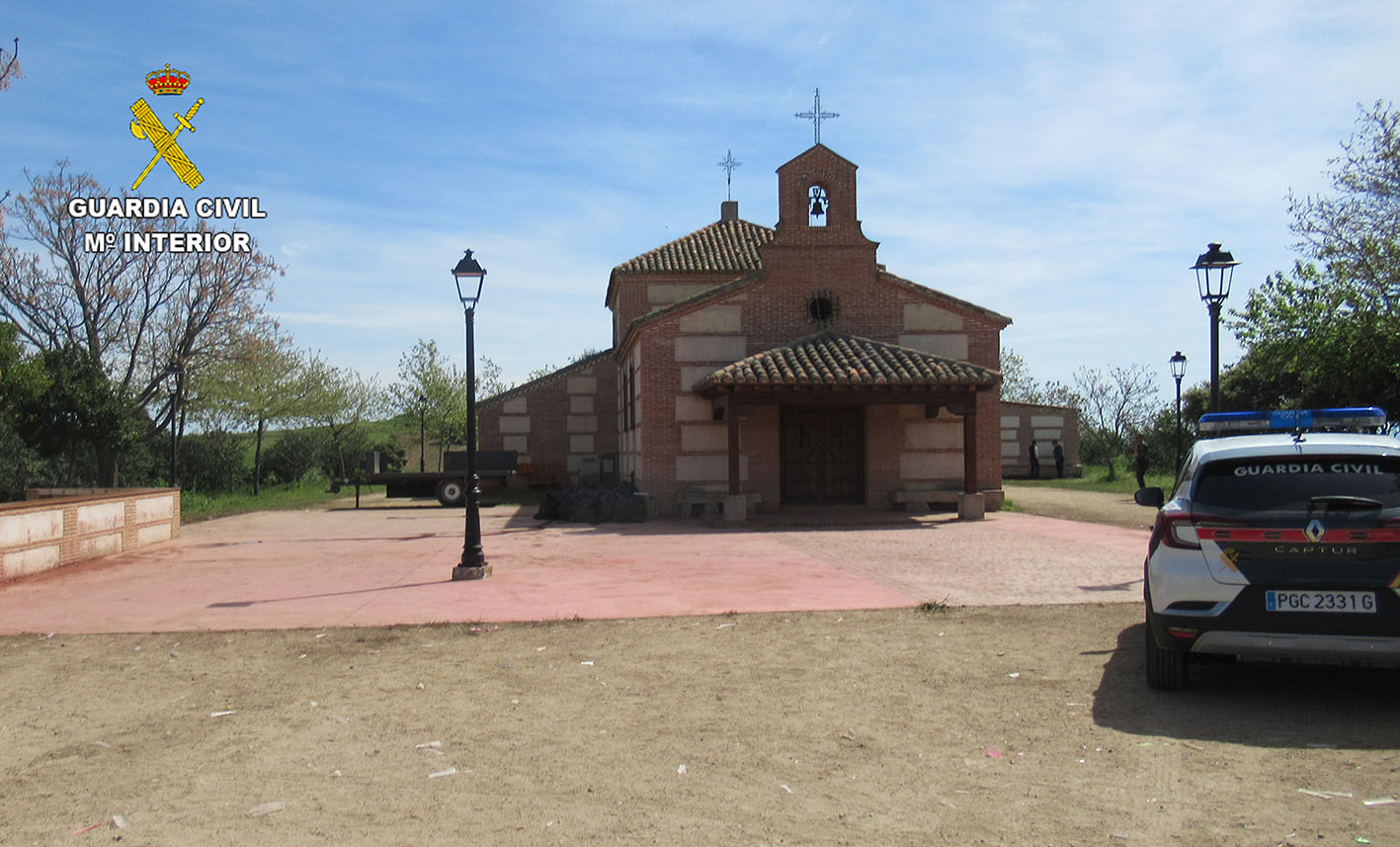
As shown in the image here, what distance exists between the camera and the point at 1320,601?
538 centimetres

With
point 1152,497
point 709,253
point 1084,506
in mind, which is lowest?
point 1084,506

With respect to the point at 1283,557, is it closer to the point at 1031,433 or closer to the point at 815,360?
the point at 815,360

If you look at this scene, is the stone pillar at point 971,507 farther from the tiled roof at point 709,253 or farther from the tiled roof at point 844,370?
the tiled roof at point 709,253

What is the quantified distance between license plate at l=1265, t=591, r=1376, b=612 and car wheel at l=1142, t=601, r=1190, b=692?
654 mm

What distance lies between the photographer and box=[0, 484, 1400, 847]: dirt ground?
393 centimetres

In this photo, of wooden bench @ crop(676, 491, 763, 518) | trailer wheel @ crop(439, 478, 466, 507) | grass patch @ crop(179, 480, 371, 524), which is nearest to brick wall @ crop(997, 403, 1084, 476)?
wooden bench @ crop(676, 491, 763, 518)

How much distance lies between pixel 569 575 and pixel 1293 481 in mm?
7958

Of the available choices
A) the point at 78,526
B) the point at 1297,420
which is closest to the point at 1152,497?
the point at 1297,420

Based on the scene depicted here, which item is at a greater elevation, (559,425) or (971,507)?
(559,425)

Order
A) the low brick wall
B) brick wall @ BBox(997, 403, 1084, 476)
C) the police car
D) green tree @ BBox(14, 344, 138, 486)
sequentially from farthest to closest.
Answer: brick wall @ BBox(997, 403, 1084, 476), green tree @ BBox(14, 344, 138, 486), the low brick wall, the police car

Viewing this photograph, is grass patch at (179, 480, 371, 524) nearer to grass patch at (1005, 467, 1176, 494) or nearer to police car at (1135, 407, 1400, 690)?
police car at (1135, 407, 1400, 690)

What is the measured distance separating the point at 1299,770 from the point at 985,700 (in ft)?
5.57

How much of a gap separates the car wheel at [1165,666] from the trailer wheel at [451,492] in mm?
21854

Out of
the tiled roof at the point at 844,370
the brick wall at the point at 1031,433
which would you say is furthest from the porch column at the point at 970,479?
the brick wall at the point at 1031,433
